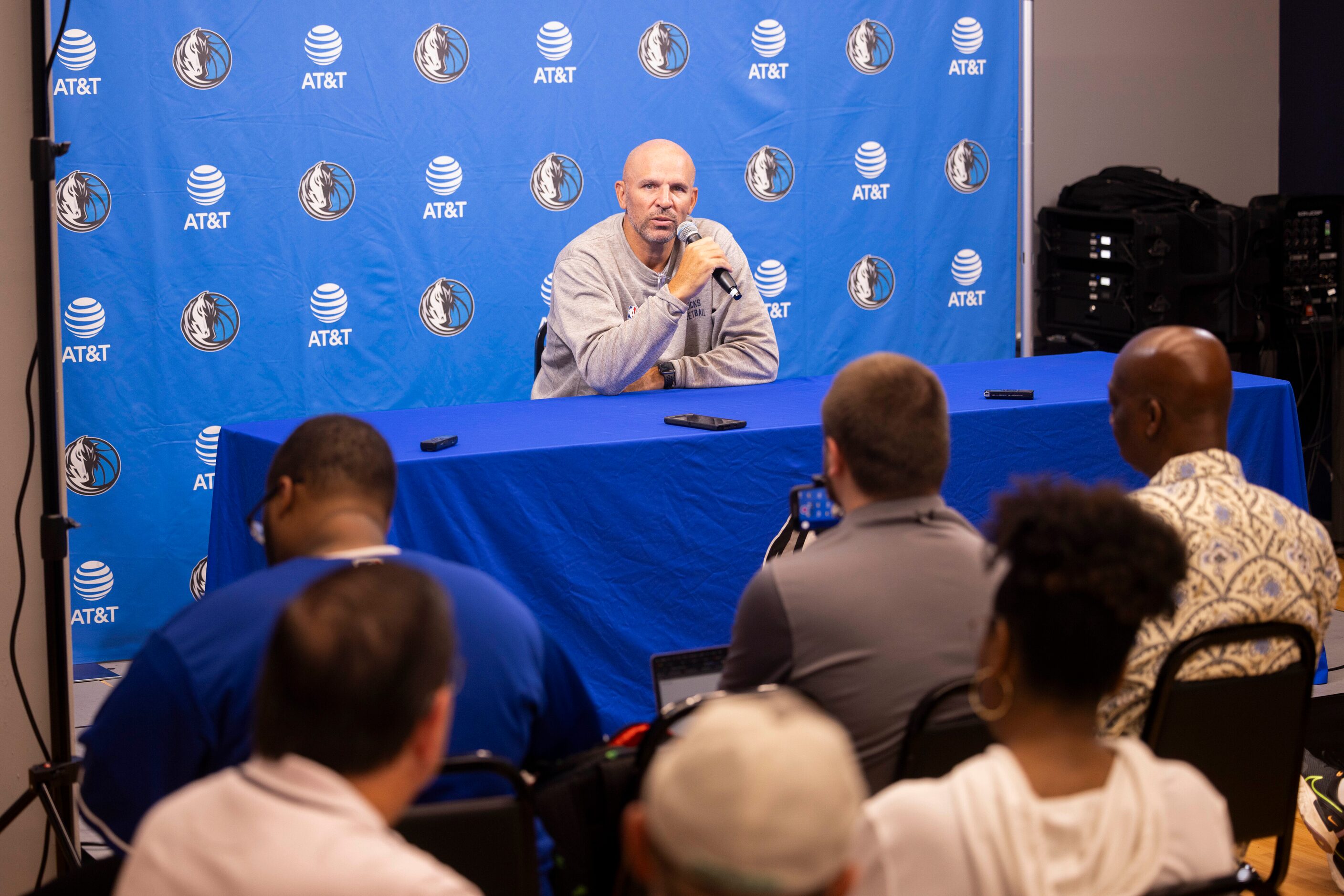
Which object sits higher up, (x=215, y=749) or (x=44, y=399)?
(x=44, y=399)

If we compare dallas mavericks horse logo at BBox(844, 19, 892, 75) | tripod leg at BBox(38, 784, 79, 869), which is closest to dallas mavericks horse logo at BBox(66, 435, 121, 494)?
tripod leg at BBox(38, 784, 79, 869)

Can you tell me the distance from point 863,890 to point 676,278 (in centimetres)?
239

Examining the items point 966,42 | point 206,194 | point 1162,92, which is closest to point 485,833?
point 206,194

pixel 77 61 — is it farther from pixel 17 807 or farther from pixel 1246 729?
pixel 1246 729

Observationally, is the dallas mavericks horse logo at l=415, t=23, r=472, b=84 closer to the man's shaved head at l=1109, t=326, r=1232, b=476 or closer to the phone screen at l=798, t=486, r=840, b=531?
the phone screen at l=798, t=486, r=840, b=531

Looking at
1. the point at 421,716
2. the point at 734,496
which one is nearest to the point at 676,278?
the point at 734,496

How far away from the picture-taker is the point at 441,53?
439 centimetres

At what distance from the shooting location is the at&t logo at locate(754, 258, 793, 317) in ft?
15.9

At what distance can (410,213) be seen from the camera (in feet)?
14.5

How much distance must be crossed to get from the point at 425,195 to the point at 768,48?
140cm

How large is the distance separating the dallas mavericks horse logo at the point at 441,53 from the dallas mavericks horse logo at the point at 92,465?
1614mm

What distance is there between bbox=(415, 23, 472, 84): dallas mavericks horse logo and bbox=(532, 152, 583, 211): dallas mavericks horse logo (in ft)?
1.38

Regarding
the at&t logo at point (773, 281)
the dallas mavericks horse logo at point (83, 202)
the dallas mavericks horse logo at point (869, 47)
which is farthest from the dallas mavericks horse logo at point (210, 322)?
the dallas mavericks horse logo at point (869, 47)

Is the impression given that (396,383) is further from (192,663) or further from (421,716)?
(421,716)
